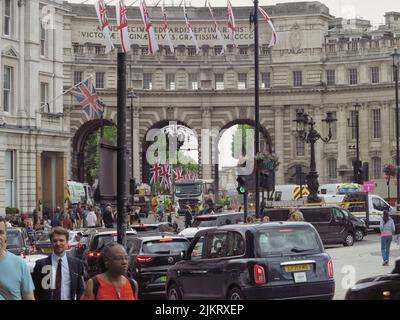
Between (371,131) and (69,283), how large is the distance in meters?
88.4

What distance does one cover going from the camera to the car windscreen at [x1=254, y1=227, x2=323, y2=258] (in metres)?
17.1

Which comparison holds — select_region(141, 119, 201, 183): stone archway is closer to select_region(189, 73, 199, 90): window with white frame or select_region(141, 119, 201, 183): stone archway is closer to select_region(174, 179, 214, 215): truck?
select_region(189, 73, 199, 90): window with white frame

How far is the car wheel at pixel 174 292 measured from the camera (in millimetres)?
19403

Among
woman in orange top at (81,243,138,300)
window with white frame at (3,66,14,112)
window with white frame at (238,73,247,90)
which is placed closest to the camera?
woman in orange top at (81,243,138,300)

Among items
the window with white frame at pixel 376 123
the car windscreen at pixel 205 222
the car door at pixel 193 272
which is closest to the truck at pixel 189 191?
the window with white frame at pixel 376 123

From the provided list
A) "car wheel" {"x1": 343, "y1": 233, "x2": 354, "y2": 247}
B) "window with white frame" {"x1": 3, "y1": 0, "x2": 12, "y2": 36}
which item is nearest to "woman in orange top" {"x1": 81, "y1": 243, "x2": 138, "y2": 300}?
"car wheel" {"x1": 343, "y1": 233, "x2": 354, "y2": 247}

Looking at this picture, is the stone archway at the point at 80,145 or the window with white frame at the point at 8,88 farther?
the stone archway at the point at 80,145

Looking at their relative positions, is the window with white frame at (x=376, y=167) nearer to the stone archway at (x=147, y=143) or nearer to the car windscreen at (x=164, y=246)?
the stone archway at (x=147, y=143)

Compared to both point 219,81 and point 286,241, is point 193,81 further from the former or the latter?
point 286,241

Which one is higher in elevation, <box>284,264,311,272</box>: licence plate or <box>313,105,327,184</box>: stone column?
<box>313,105,327,184</box>: stone column

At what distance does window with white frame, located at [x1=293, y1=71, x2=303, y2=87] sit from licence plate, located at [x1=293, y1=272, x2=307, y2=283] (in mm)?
83915

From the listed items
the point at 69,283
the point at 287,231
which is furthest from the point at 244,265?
the point at 69,283

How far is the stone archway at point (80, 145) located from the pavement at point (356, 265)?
6154 cm

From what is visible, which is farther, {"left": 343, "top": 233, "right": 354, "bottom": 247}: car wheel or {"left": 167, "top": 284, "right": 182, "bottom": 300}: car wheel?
{"left": 343, "top": 233, "right": 354, "bottom": 247}: car wheel
